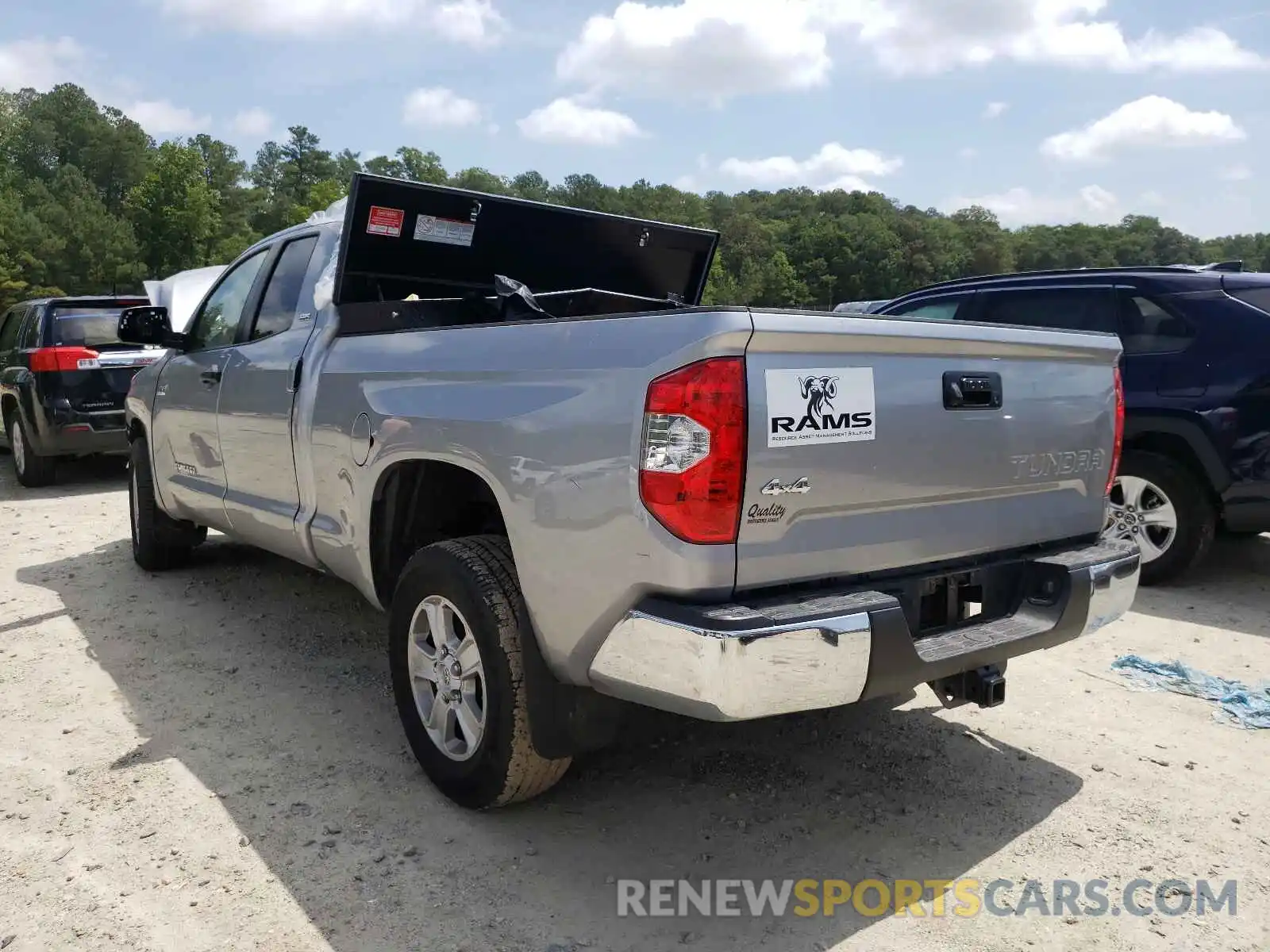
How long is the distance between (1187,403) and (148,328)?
5733 mm

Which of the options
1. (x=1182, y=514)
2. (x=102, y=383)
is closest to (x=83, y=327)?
(x=102, y=383)

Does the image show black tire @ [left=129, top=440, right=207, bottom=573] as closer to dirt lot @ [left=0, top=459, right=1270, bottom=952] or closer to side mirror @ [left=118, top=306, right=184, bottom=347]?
side mirror @ [left=118, top=306, right=184, bottom=347]

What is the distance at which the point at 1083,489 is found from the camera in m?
3.21

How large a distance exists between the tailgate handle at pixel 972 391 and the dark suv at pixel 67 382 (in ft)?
26.9

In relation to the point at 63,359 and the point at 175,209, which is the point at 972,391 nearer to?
the point at 63,359

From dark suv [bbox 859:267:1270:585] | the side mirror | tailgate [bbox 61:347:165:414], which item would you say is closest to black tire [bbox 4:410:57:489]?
tailgate [bbox 61:347:165:414]

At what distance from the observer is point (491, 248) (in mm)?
4516

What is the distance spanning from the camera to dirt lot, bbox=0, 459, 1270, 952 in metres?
2.52

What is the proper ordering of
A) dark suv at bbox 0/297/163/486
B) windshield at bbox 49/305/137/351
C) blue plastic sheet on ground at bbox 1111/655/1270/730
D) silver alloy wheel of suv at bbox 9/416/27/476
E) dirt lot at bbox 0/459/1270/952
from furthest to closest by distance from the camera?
silver alloy wheel of suv at bbox 9/416/27/476, windshield at bbox 49/305/137/351, dark suv at bbox 0/297/163/486, blue plastic sheet on ground at bbox 1111/655/1270/730, dirt lot at bbox 0/459/1270/952

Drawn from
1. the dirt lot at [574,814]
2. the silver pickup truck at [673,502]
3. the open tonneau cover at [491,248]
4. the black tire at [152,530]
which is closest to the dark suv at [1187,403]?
the dirt lot at [574,814]

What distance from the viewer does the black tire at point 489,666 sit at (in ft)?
9.04

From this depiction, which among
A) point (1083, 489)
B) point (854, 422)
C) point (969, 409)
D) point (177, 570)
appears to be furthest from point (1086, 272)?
point (177, 570)

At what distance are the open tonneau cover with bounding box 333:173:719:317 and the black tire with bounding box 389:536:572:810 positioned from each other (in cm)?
151

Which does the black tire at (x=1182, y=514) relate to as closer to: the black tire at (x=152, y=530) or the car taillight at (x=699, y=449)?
the car taillight at (x=699, y=449)
